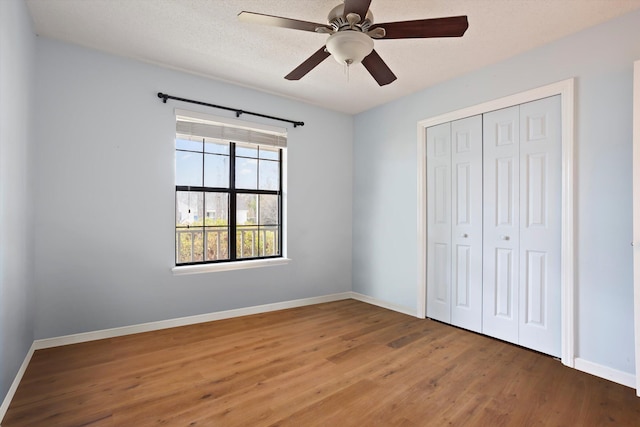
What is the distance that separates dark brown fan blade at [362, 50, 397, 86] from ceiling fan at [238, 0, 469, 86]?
11 centimetres

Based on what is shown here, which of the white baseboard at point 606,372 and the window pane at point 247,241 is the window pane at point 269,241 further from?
the white baseboard at point 606,372

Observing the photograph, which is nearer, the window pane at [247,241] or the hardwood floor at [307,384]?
the hardwood floor at [307,384]

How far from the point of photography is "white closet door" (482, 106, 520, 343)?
2.91m

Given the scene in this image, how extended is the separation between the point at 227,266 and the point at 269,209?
0.92 metres

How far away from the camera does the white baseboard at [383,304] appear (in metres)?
3.81

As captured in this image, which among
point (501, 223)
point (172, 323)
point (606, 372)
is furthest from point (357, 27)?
point (172, 323)

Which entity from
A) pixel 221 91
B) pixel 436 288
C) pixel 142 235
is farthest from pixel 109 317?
pixel 436 288

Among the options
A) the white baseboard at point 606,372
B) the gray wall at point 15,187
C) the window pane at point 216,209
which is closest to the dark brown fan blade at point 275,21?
the gray wall at point 15,187

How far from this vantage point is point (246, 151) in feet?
12.8

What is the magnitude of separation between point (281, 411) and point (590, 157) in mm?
2869

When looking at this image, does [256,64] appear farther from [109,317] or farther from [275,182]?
[109,317]

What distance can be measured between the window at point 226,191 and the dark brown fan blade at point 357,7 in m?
2.18

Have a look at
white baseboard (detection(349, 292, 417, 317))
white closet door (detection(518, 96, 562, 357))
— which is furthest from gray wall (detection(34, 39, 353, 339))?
white closet door (detection(518, 96, 562, 357))

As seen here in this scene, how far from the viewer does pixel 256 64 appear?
313 centimetres
